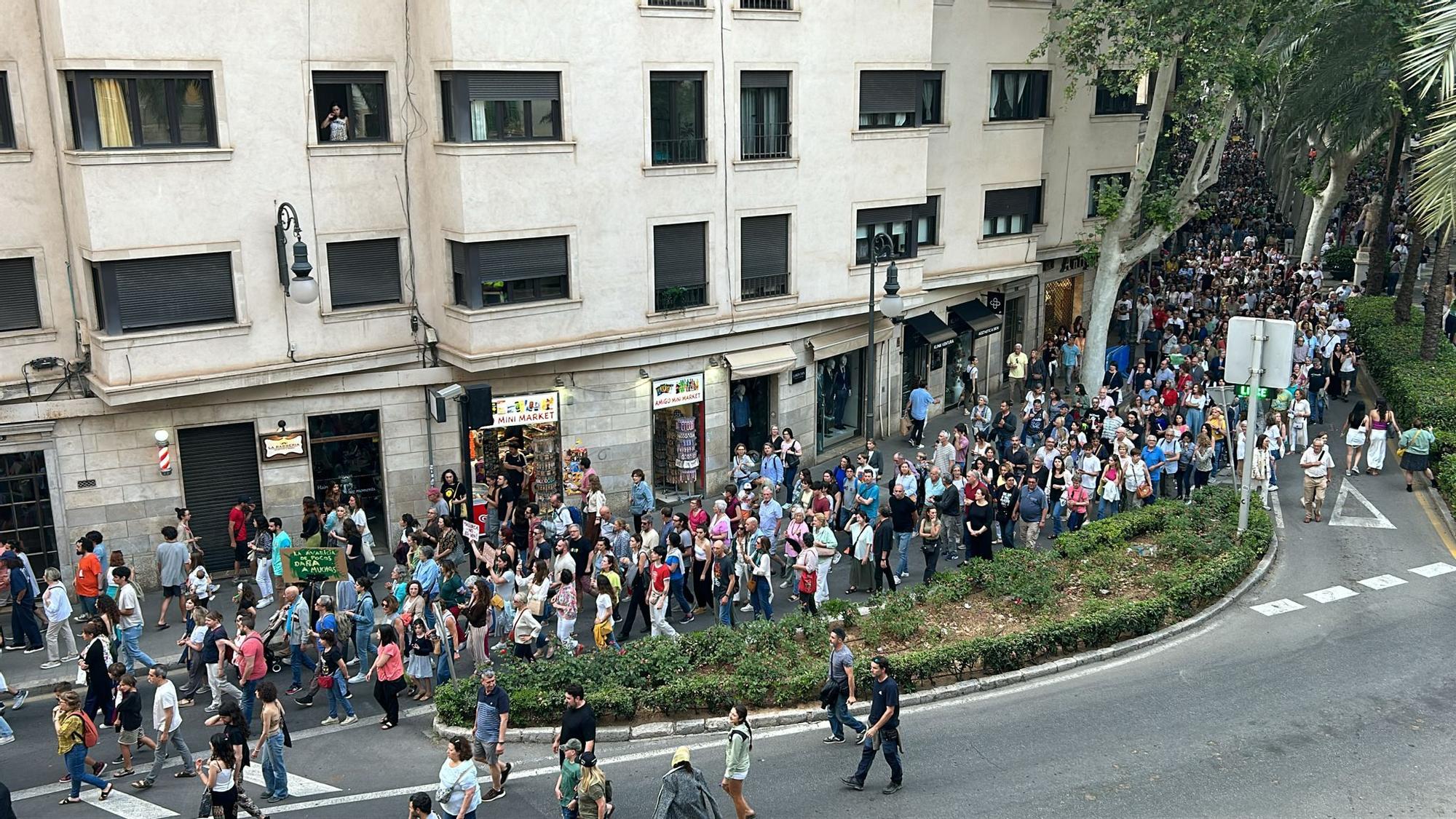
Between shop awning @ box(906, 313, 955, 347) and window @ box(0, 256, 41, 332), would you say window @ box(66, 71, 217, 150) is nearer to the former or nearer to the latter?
window @ box(0, 256, 41, 332)

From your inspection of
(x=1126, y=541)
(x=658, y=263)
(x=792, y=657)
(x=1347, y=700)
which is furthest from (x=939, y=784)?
(x=658, y=263)

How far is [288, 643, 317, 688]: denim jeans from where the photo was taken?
673 inches

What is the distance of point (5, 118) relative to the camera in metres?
19.9

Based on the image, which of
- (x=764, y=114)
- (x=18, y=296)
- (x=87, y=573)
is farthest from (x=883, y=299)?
(x=18, y=296)

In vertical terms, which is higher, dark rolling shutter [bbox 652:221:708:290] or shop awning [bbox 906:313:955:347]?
dark rolling shutter [bbox 652:221:708:290]

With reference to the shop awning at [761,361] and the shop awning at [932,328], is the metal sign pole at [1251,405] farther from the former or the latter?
the shop awning at [932,328]

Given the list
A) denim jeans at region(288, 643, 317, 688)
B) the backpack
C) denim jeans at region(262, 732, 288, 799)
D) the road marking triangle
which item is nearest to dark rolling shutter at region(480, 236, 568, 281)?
denim jeans at region(288, 643, 317, 688)

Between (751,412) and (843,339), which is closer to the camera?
(751,412)

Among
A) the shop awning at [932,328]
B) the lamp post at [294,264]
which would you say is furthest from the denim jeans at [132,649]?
the shop awning at [932,328]

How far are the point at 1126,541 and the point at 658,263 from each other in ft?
33.2

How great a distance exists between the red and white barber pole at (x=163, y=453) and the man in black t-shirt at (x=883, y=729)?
43.5 ft

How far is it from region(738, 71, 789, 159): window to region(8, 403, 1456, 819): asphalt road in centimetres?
1282

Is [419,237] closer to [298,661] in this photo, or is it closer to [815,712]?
[298,661]

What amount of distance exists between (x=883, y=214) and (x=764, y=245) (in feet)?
11.0
